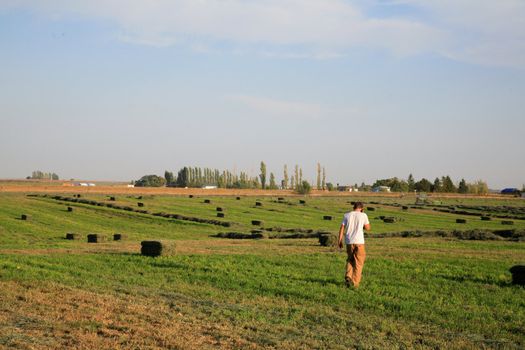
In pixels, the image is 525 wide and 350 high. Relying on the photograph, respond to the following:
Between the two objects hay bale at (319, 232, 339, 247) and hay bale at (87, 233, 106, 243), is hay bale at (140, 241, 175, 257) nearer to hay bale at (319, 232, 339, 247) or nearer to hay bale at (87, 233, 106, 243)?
hay bale at (319, 232, 339, 247)

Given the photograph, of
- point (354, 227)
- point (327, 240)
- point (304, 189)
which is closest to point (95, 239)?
point (327, 240)

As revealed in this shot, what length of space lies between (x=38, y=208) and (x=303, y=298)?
49.5 m

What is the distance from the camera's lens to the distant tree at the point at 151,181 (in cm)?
18525

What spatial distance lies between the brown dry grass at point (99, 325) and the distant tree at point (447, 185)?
521 ft

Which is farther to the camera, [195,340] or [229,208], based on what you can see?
[229,208]

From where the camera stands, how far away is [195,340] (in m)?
10.2

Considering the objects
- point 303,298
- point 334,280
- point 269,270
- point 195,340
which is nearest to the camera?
point 195,340

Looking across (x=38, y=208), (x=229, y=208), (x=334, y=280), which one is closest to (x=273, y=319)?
(x=334, y=280)

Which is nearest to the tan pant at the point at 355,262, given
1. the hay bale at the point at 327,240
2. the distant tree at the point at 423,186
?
the hay bale at the point at 327,240

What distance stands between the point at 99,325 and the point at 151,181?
178451 millimetres

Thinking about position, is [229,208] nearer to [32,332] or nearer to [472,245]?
[472,245]

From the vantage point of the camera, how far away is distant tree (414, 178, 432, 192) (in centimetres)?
16488

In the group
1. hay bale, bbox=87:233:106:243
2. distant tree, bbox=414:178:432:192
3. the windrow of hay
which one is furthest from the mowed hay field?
distant tree, bbox=414:178:432:192

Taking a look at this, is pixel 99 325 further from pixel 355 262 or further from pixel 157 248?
pixel 157 248
